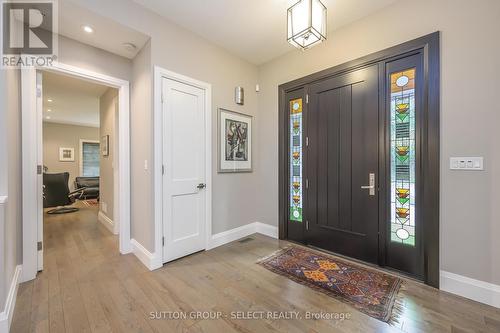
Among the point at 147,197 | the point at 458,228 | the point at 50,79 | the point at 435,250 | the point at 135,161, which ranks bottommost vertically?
the point at 435,250

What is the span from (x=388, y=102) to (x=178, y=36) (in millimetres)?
2562

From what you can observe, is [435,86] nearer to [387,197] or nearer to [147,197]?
[387,197]

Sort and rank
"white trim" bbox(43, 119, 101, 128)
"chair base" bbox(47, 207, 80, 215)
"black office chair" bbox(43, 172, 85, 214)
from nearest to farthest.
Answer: "black office chair" bbox(43, 172, 85, 214) → "chair base" bbox(47, 207, 80, 215) → "white trim" bbox(43, 119, 101, 128)

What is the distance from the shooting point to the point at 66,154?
298 inches

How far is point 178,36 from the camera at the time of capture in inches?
104

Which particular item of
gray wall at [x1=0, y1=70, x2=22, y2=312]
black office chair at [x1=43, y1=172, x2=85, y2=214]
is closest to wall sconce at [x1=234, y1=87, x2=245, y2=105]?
gray wall at [x1=0, y1=70, x2=22, y2=312]

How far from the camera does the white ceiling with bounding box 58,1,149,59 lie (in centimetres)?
202

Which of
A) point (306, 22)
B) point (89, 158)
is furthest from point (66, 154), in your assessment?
point (306, 22)

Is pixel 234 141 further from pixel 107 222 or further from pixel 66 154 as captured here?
pixel 66 154

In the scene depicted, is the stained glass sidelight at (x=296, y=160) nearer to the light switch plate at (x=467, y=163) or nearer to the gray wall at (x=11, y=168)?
the light switch plate at (x=467, y=163)

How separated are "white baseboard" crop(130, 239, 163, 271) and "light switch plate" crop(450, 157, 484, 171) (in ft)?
10.2

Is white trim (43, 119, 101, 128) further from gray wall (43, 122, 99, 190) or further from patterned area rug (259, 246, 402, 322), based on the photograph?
patterned area rug (259, 246, 402, 322)

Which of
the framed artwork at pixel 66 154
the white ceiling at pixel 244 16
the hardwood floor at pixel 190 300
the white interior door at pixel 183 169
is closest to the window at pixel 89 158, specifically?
the framed artwork at pixel 66 154

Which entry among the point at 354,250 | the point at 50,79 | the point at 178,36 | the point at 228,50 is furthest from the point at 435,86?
the point at 50,79
